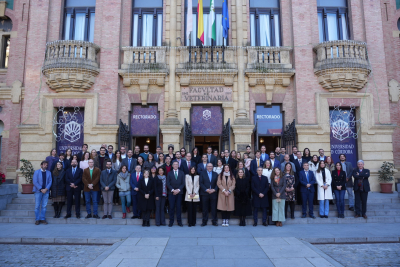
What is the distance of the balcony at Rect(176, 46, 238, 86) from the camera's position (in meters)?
13.9

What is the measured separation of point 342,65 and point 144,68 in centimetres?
932

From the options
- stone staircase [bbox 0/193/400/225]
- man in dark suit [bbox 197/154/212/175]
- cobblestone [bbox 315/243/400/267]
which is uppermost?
man in dark suit [bbox 197/154/212/175]

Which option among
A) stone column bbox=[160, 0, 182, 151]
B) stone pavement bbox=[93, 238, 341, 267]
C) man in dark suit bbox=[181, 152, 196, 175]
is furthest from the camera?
stone column bbox=[160, 0, 182, 151]

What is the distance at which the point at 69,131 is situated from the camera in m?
14.0

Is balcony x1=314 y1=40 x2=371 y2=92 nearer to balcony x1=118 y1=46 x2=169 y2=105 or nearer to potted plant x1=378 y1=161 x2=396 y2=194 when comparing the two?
potted plant x1=378 y1=161 x2=396 y2=194

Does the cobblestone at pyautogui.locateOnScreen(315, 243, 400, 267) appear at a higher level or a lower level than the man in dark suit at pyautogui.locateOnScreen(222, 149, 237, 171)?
lower

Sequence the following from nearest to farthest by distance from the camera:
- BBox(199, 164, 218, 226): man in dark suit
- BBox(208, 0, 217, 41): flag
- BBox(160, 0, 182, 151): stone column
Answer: BBox(199, 164, 218, 226): man in dark suit < BBox(160, 0, 182, 151): stone column < BBox(208, 0, 217, 41): flag

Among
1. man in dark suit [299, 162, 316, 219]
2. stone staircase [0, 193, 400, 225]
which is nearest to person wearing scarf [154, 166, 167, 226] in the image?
stone staircase [0, 193, 400, 225]

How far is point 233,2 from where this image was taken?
14.7 metres

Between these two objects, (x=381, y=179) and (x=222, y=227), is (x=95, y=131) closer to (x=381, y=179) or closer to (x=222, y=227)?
(x=222, y=227)

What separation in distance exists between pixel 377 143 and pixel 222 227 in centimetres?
921

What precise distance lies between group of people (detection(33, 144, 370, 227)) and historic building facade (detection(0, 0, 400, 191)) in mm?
3100

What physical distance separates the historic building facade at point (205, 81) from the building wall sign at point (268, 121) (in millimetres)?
50

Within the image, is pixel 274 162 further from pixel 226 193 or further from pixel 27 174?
pixel 27 174
